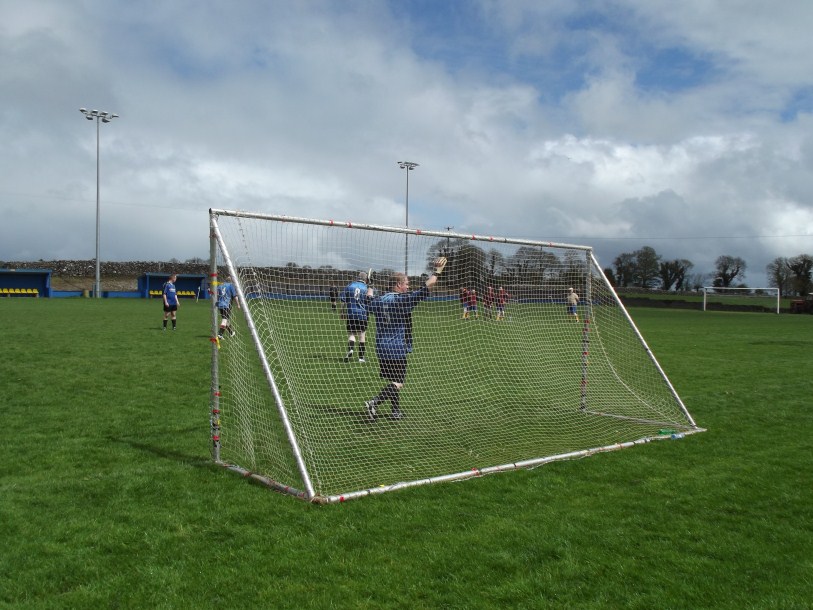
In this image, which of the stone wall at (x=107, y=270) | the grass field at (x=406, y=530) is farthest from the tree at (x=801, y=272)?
the grass field at (x=406, y=530)

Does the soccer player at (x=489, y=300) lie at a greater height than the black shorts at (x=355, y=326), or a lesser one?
greater

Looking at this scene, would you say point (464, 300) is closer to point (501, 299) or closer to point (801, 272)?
point (501, 299)

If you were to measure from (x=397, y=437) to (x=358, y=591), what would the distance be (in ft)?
11.8

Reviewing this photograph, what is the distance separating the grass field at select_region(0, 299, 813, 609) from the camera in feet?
11.7

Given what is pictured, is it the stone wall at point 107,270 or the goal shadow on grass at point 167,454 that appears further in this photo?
the stone wall at point 107,270

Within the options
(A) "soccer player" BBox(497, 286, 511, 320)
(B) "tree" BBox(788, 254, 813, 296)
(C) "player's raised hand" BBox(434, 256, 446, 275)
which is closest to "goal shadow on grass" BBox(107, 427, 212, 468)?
(C) "player's raised hand" BBox(434, 256, 446, 275)

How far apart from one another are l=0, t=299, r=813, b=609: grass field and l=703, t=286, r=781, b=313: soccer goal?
2037 inches

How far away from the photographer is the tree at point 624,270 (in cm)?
6769

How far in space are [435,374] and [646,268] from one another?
67.7m

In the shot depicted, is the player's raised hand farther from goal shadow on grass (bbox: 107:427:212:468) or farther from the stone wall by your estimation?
the stone wall

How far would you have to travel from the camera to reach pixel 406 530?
14.6 feet

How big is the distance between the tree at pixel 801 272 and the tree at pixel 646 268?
1300 centimetres

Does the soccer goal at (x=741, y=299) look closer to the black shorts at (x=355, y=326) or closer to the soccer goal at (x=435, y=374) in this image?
the soccer goal at (x=435, y=374)

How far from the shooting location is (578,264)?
8.71 meters
